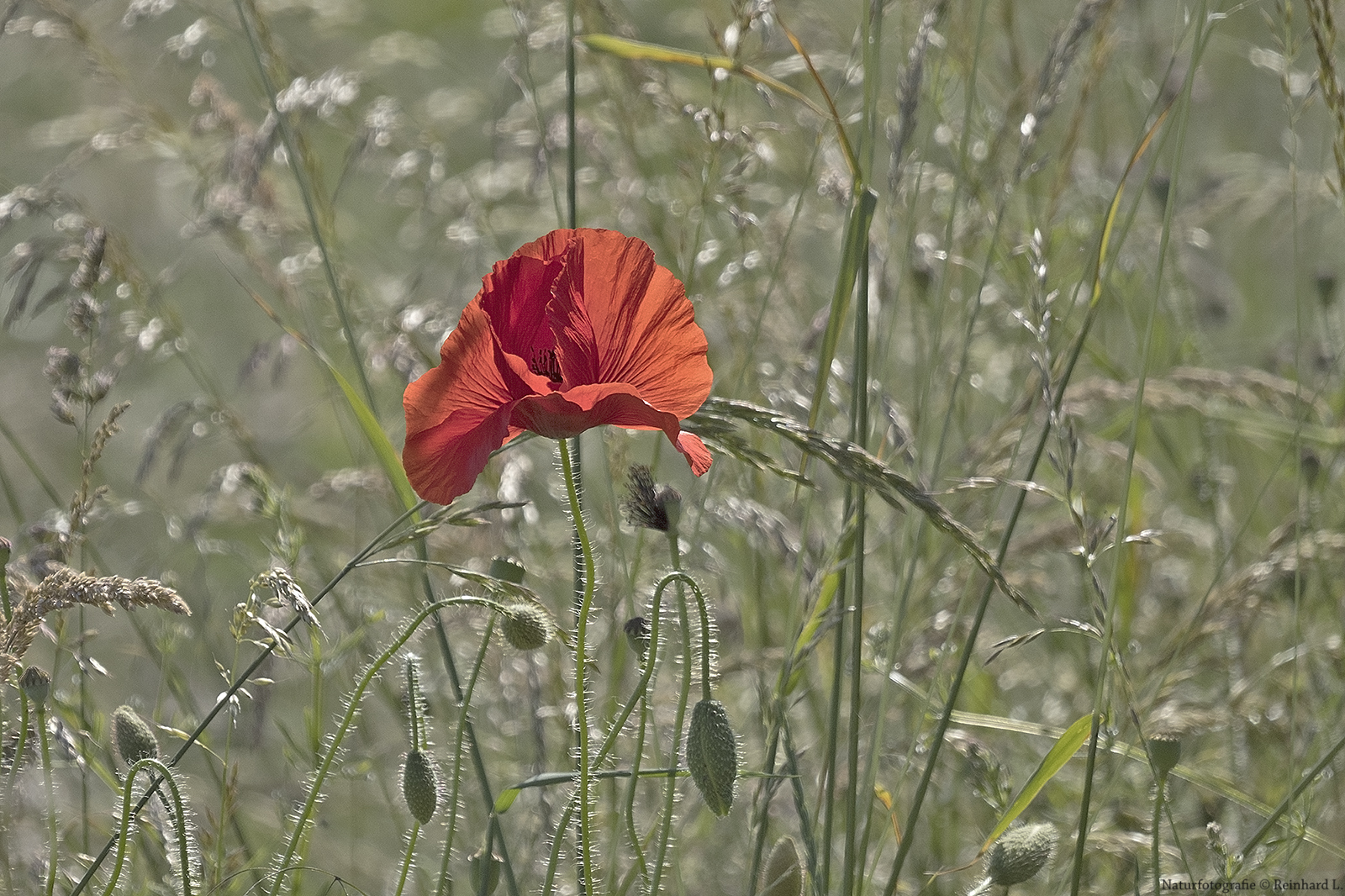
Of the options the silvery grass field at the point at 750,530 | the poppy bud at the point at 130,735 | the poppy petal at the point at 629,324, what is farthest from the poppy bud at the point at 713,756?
the poppy bud at the point at 130,735

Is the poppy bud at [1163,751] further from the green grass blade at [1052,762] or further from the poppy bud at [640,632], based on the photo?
the poppy bud at [640,632]

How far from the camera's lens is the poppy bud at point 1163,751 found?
3.71 ft

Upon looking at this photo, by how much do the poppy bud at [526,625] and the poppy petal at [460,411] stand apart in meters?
0.11

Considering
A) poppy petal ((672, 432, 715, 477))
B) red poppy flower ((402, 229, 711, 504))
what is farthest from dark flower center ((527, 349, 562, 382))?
poppy petal ((672, 432, 715, 477))

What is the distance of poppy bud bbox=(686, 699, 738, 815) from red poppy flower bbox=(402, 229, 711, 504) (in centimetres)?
22

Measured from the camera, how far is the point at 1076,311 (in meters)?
2.48

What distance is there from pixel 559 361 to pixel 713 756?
0.35m

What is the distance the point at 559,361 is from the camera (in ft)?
3.31

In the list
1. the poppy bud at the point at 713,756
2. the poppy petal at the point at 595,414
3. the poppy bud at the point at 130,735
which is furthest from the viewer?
the poppy bud at the point at 130,735

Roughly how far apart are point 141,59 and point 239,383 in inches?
133

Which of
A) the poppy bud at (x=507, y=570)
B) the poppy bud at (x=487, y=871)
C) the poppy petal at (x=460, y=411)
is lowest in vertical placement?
the poppy bud at (x=487, y=871)

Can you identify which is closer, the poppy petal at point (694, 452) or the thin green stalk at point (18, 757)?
the poppy petal at point (694, 452)

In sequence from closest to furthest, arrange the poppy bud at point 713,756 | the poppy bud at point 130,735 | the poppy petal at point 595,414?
the poppy petal at point 595,414
the poppy bud at point 713,756
the poppy bud at point 130,735

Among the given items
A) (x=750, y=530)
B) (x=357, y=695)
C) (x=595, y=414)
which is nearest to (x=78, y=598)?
(x=357, y=695)
